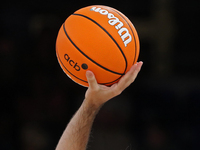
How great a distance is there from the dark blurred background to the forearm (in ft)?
8.05

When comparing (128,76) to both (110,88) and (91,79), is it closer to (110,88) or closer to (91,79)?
(110,88)

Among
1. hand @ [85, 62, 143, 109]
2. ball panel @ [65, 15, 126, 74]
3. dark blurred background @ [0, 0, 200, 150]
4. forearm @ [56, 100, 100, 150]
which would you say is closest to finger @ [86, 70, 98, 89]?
hand @ [85, 62, 143, 109]

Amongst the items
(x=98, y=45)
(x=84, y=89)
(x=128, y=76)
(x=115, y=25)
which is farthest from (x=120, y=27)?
(x=84, y=89)

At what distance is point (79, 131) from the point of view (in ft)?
5.65

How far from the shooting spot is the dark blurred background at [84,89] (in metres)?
4.29

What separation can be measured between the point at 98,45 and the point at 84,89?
2851 mm

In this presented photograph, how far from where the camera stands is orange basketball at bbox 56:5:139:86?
1.54 meters
